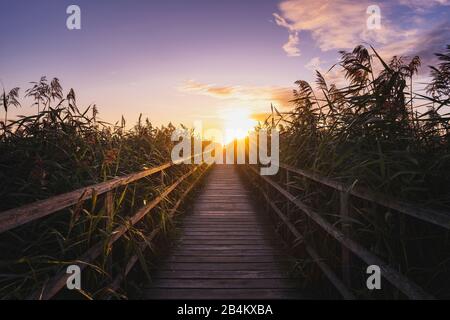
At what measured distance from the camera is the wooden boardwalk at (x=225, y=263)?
3215 mm

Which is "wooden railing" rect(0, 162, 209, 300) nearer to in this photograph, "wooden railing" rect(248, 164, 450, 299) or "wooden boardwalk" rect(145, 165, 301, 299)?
"wooden boardwalk" rect(145, 165, 301, 299)

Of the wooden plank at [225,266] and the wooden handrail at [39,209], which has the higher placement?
the wooden handrail at [39,209]

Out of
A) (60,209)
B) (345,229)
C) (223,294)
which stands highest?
(60,209)

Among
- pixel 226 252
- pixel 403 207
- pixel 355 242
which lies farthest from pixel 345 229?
pixel 226 252

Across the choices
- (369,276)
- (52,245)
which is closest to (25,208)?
(52,245)

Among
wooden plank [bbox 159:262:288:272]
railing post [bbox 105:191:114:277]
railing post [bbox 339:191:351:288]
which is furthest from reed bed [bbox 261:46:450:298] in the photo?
railing post [bbox 105:191:114:277]

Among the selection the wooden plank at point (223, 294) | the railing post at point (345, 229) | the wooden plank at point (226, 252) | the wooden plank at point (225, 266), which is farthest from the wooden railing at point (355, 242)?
the wooden plank at point (226, 252)

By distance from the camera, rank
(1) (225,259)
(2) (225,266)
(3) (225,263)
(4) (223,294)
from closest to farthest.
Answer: (4) (223,294), (2) (225,266), (3) (225,263), (1) (225,259)

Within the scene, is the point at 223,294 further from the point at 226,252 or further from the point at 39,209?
the point at 39,209

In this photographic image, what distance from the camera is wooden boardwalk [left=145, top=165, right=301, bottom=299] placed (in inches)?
127

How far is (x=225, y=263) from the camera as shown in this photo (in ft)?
13.1

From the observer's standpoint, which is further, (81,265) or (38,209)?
(81,265)

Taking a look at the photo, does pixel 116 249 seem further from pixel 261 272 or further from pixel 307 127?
pixel 307 127

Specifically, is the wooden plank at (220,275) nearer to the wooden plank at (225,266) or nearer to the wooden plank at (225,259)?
the wooden plank at (225,266)
